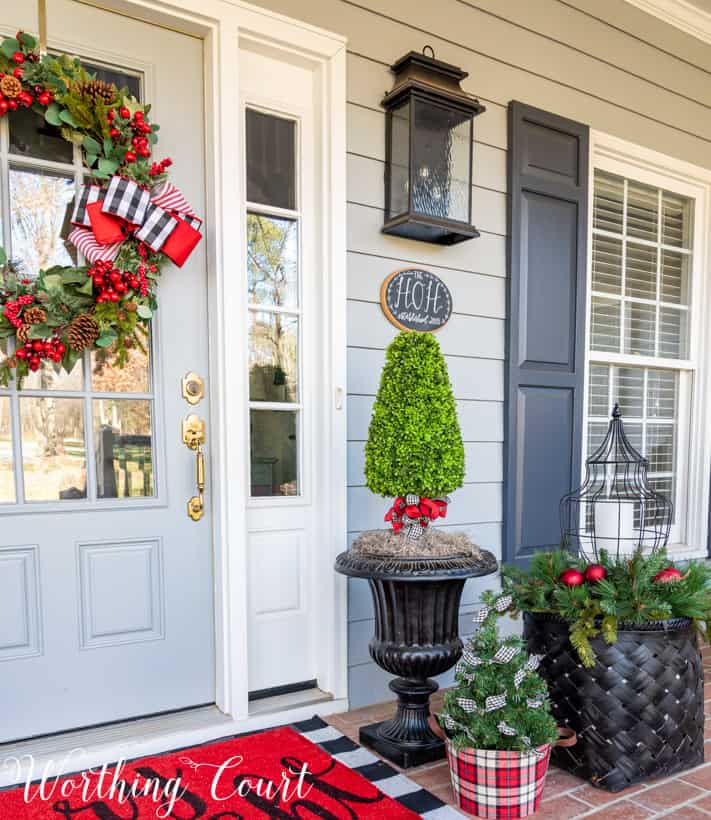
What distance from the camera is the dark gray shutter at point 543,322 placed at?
2746 mm

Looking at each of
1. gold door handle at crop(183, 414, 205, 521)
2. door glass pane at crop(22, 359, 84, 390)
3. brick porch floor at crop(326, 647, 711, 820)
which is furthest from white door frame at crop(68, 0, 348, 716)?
brick porch floor at crop(326, 647, 711, 820)

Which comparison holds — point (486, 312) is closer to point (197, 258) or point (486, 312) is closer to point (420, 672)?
point (197, 258)

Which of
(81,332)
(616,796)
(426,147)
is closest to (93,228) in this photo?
(81,332)

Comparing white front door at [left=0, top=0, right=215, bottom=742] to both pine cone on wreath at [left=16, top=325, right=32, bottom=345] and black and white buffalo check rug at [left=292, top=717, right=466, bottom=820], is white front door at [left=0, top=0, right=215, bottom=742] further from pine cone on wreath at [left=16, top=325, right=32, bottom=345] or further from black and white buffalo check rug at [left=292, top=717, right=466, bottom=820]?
black and white buffalo check rug at [left=292, top=717, right=466, bottom=820]

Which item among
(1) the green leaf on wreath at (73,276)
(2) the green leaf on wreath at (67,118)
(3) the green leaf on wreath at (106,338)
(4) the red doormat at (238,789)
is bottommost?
(4) the red doormat at (238,789)

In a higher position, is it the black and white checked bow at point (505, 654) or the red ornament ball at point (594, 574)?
the red ornament ball at point (594, 574)

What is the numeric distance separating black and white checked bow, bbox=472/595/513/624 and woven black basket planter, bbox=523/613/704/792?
18 cm

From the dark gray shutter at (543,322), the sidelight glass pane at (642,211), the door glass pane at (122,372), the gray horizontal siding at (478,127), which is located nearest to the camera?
the door glass pane at (122,372)

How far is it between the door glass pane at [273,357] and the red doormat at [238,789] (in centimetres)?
117

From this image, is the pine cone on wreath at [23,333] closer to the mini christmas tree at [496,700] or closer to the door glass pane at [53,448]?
the door glass pane at [53,448]

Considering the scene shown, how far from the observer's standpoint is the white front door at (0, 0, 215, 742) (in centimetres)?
191

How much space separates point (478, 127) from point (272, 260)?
108 cm

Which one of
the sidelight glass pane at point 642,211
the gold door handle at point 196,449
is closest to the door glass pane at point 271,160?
the gold door handle at point 196,449

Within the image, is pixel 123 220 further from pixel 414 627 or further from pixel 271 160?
pixel 414 627
